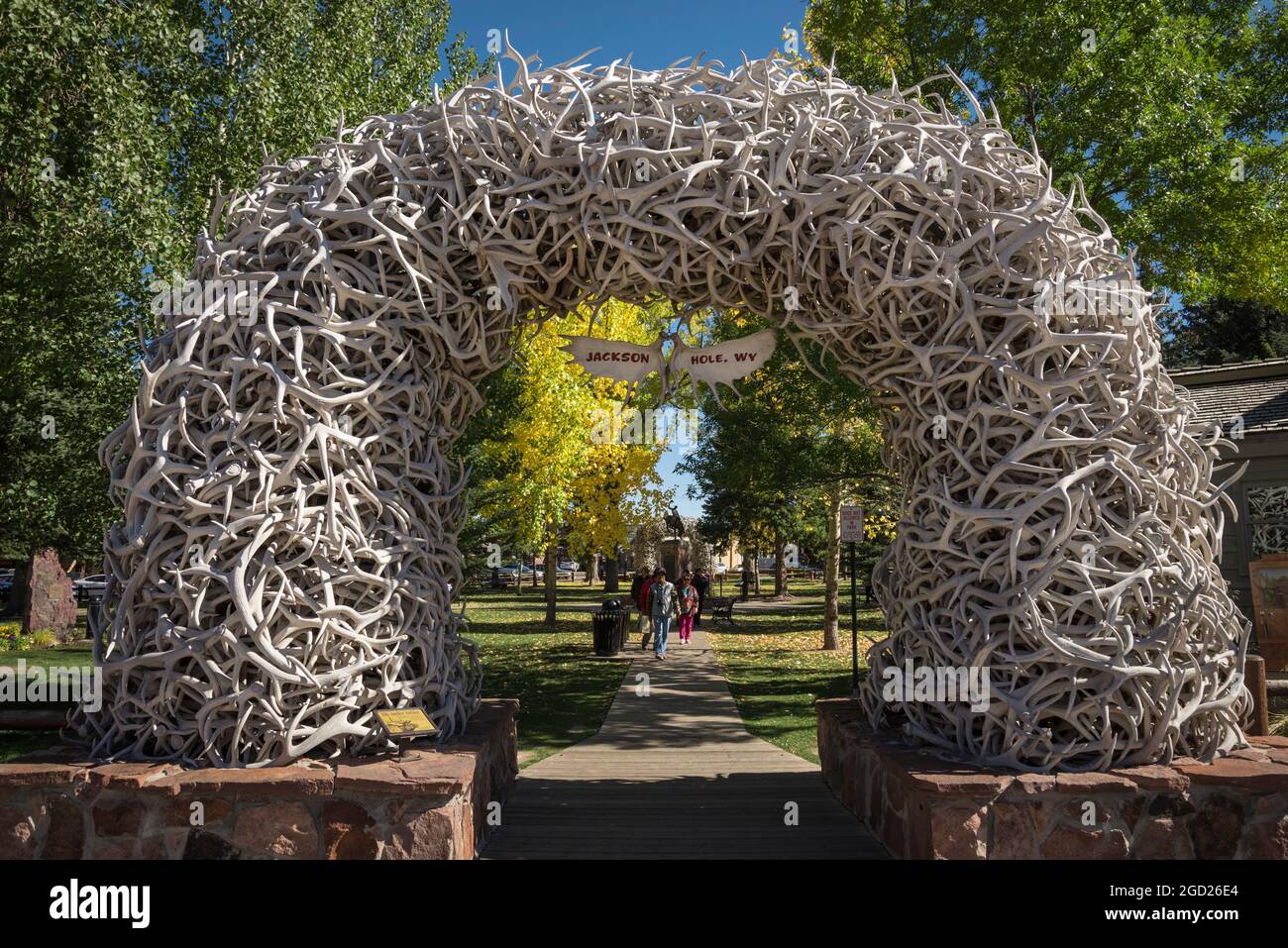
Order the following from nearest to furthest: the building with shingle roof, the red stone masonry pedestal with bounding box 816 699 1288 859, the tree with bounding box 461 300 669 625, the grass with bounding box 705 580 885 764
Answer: the red stone masonry pedestal with bounding box 816 699 1288 859 → the grass with bounding box 705 580 885 764 → the building with shingle roof → the tree with bounding box 461 300 669 625

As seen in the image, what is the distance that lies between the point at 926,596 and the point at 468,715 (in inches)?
118

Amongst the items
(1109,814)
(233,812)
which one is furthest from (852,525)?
(233,812)

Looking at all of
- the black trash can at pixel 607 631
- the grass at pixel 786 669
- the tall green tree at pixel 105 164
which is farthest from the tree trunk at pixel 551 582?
the tall green tree at pixel 105 164

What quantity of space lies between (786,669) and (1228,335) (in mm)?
20588

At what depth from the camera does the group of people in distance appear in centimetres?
1588

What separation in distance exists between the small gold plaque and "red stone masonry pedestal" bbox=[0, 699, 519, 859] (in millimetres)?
192

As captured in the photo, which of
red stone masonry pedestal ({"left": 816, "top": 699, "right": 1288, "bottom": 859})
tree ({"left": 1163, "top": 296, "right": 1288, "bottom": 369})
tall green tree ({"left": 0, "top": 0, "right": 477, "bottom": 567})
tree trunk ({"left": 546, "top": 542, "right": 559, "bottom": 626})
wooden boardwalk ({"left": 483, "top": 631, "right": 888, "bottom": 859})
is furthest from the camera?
tree ({"left": 1163, "top": 296, "right": 1288, "bottom": 369})

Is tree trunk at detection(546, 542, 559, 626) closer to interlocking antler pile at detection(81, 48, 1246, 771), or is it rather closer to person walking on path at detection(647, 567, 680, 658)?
person walking on path at detection(647, 567, 680, 658)

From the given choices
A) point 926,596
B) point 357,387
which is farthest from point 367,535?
point 926,596

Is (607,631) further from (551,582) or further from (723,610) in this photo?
(723,610)

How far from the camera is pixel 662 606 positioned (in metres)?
15.8

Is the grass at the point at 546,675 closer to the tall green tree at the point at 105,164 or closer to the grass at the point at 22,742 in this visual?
the grass at the point at 22,742

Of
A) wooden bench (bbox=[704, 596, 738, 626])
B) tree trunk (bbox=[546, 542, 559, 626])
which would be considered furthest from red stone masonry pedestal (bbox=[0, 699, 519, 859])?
wooden bench (bbox=[704, 596, 738, 626])

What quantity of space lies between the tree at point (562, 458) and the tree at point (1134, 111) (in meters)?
7.36
